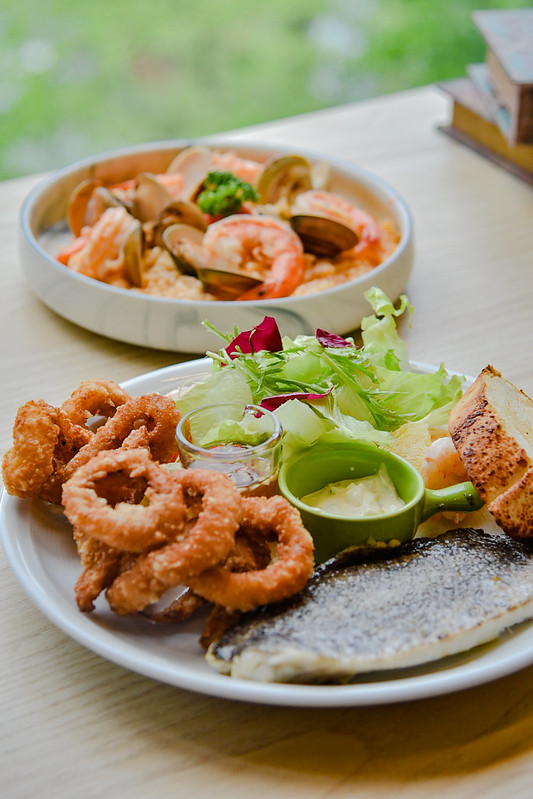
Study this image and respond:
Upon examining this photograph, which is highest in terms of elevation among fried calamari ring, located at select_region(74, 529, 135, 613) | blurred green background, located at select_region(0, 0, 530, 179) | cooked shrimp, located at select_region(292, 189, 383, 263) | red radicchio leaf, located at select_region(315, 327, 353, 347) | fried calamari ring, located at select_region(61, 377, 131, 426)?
red radicchio leaf, located at select_region(315, 327, 353, 347)

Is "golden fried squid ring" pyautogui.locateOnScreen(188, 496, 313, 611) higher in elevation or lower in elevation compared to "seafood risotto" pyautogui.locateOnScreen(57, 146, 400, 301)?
higher

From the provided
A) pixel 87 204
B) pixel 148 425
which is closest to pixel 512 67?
pixel 87 204

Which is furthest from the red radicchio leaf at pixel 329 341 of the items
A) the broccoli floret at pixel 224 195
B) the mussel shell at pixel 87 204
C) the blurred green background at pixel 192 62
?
the blurred green background at pixel 192 62

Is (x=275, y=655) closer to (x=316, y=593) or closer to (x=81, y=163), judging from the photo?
(x=316, y=593)

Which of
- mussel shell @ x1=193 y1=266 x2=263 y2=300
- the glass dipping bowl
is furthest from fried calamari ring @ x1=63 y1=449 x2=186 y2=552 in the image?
mussel shell @ x1=193 y1=266 x2=263 y2=300

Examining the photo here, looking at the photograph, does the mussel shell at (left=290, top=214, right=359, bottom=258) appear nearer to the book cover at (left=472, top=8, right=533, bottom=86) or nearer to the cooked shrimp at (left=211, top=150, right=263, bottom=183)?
the cooked shrimp at (left=211, top=150, right=263, bottom=183)

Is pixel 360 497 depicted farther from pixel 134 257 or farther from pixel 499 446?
pixel 134 257

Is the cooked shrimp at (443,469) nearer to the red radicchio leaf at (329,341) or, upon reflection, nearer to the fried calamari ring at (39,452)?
the red radicchio leaf at (329,341)
